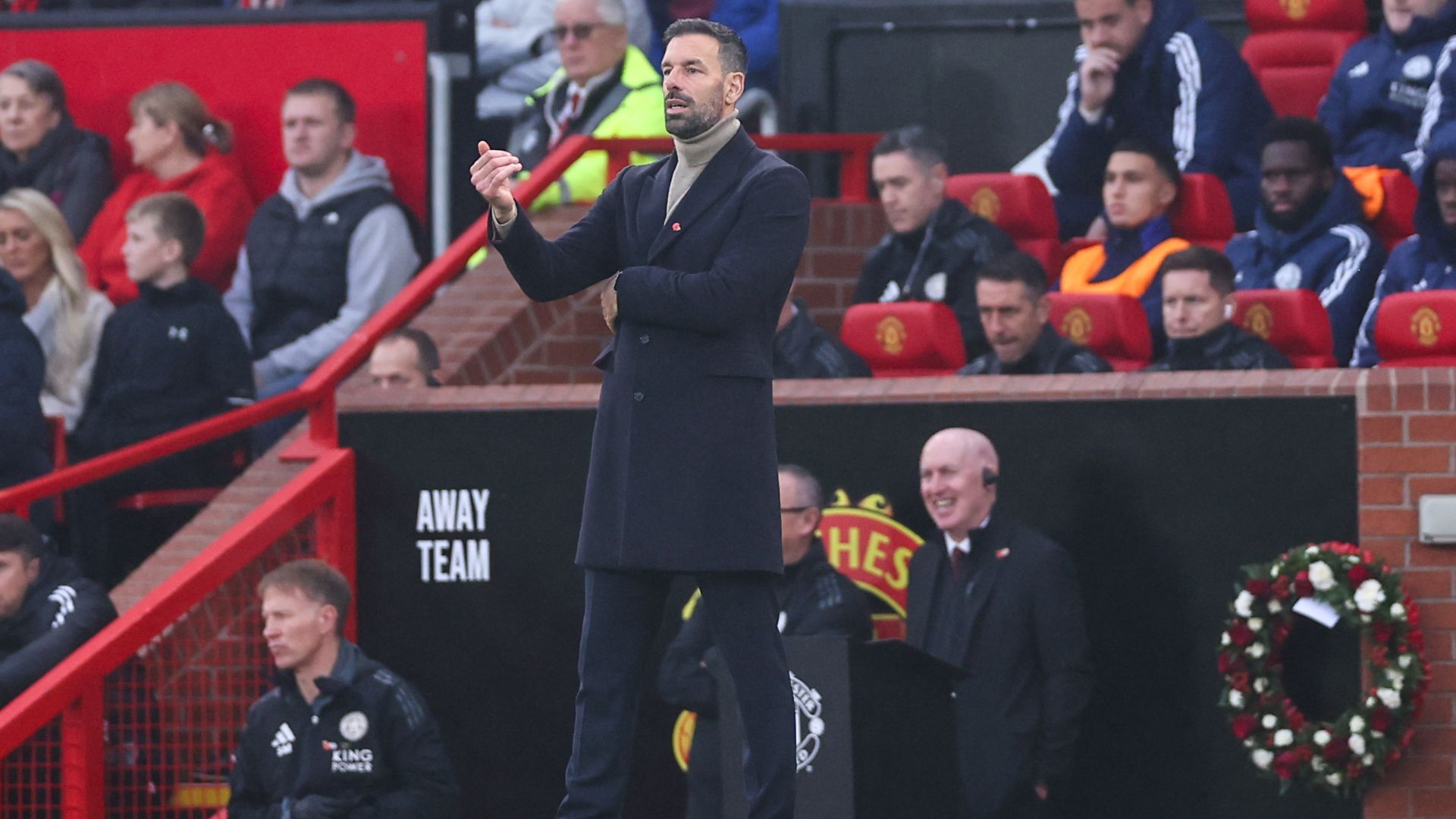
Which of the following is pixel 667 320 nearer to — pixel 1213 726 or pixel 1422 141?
pixel 1213 726

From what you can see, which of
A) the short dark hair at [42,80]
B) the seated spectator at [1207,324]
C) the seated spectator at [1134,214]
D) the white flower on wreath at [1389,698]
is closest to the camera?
the white flower on wreath at [1389,698]

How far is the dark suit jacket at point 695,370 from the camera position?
14.4 feet

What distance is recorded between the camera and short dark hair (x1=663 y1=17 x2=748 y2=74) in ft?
14.5

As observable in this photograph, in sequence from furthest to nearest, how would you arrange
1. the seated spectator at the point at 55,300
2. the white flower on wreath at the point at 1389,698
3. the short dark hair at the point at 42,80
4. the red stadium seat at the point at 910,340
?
the short dark hair at the point at 42,80 → the seated spectator at the point at 55,300 → the red stadium seat at the point at 910,340 → the white flower on wreath at the point at 1389,698

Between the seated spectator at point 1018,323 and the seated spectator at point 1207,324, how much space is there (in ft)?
1.02

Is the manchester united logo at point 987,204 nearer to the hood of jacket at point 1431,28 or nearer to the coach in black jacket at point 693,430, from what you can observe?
the hood of jacket at point 1431,28

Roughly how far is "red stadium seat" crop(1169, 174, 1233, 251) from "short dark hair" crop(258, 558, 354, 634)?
12.1ft

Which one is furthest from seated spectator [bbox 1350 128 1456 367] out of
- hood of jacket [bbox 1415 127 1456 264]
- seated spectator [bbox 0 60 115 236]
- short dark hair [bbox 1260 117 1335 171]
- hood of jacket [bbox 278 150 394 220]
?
seated spectator [bbox 0 60 115 236]

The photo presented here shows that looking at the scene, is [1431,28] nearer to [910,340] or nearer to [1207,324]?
[1207,324]

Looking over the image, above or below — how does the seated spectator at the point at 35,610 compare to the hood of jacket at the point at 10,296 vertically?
below

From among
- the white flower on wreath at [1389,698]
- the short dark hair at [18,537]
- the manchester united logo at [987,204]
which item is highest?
the manchester united logo at [987,204]

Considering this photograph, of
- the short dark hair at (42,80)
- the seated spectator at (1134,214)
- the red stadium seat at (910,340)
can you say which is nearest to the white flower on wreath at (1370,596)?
the red stadium seat at (910,340)

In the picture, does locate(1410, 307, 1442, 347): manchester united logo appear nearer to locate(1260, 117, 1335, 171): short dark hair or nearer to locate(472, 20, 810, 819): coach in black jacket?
locate(1260, 117, 1335, 171): short dark hair

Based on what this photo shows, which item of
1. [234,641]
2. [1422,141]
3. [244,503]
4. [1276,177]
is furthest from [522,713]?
[1422,141]
